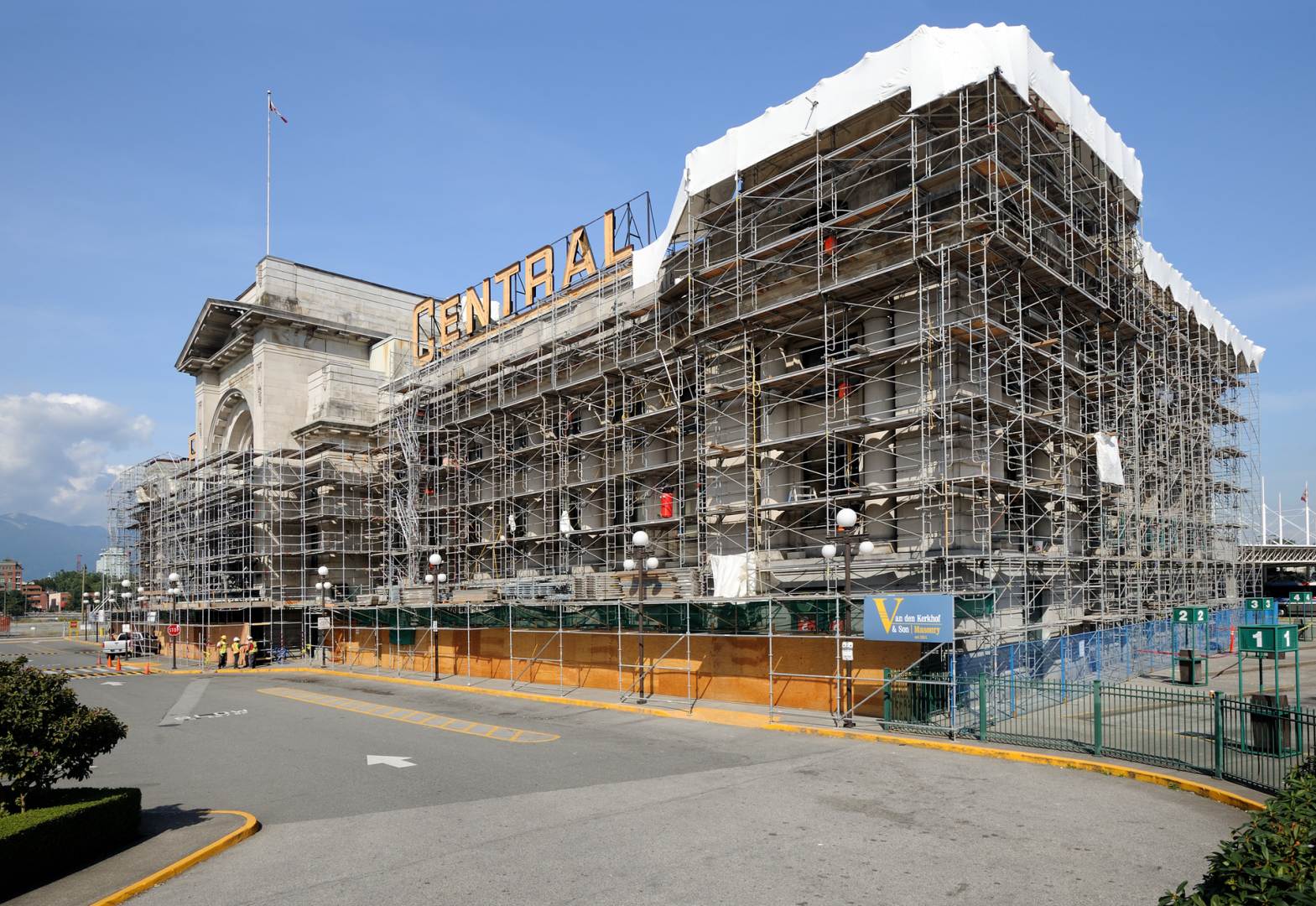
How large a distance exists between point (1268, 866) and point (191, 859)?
37.9ft

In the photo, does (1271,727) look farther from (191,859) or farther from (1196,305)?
(1196,305)

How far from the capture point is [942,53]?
22.4m

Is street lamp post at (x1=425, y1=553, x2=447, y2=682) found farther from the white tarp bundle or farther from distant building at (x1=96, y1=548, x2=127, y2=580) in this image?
distant building at (x1=96, y1=548, x2=127, y2=580)

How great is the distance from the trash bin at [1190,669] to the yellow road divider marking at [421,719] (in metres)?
17.3

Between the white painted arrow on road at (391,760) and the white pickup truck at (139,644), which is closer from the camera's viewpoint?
the white painted arrow on road at (391,760)

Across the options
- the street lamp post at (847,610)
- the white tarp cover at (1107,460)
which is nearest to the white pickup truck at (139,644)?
the street lamp post at (847,610)

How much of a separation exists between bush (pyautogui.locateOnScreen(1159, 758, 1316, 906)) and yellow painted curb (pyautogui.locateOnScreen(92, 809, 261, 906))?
34.3 feet

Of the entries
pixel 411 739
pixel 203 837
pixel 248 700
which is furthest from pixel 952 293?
pixel 248 700

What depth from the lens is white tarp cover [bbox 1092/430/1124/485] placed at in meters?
27.6

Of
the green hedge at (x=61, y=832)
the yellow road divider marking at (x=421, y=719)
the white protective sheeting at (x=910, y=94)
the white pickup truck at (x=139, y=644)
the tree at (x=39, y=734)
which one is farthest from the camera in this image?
the white pickup truck at (x=139, y=644)

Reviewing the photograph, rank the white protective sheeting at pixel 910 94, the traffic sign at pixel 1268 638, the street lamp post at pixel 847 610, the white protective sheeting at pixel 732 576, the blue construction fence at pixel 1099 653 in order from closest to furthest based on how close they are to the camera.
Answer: the traffic sign at pixel 1268 638 < the street lamp post at pixel 847 610 < the blue construction fence at pixel 1099 653 < the white protective sheeting at pixel 910 94 < the white protective sheeting at pixel 732 576

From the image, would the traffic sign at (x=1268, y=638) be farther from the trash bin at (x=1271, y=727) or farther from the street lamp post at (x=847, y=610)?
the street lamp post at (x=847, y=610)

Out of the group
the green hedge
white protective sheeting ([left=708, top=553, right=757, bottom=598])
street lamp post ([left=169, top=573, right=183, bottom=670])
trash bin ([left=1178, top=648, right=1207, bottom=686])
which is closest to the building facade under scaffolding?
white protective sheeting ([left=708, top=553, right=757, bottom=598])

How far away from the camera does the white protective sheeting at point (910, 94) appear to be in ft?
73.3
